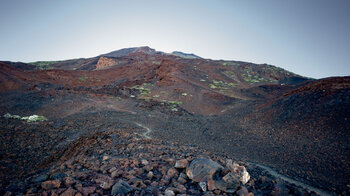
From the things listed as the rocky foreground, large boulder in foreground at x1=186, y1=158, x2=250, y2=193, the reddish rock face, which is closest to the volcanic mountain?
the rocky foreground

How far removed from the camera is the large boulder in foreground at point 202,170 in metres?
3.36

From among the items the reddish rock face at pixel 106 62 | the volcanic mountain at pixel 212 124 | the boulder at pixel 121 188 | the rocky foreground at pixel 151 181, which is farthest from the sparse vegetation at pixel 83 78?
the boulder at pixel 121 188

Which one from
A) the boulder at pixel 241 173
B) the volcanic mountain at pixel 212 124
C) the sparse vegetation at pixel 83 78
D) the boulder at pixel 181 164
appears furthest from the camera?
the sparse vegetation at pixel 83 78

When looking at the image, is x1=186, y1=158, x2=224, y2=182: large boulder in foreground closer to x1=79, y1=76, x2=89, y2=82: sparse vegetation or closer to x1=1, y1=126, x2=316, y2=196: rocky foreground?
x1=1, y1=126, x2=316, y2=196: rocky foreground

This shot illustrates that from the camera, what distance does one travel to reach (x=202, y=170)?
346 cm

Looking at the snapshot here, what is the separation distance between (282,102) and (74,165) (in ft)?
52.4

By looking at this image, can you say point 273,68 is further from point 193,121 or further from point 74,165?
point 74,165

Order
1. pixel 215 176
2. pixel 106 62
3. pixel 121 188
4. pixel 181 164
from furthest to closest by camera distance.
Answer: pixel 106 62 → pixel 181 164 → pixel 215 176 → pixel 121 188

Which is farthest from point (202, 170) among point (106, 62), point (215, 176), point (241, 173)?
point (106, 62)

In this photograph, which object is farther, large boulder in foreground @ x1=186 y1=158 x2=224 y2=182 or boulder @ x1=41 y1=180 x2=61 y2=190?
large boulder in foreground @ x1=186 y1=158 x2=224 y2=182

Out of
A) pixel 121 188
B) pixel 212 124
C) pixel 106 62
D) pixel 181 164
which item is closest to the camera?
pixel 121 188

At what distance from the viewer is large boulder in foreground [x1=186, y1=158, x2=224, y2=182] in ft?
11.0

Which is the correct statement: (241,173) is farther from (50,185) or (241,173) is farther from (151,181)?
(50,185)

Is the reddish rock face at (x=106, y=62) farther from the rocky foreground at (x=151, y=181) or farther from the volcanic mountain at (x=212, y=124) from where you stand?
the rocky foreground at (x=151, y=181)
